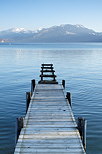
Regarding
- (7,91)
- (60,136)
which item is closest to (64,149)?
(60,136)

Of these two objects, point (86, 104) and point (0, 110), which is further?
point (86, 104)

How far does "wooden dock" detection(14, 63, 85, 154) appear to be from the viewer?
10419 millimetres

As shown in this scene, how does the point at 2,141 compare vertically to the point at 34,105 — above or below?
below

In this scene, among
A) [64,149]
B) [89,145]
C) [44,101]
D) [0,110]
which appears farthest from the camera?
[0,110]

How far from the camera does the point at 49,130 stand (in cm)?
1234

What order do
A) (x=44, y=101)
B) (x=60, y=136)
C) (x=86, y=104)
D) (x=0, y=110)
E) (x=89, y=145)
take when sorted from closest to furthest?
(x=60, y=136) < (x=89, y=145) < (x=44, y=101) < (x=0, y=110) < (x=86, y=104)

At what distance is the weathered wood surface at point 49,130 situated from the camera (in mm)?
10415

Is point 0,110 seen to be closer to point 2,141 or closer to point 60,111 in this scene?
point 2,141

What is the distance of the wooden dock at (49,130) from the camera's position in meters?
10.4

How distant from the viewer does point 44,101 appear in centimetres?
1783

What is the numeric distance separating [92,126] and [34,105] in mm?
4714

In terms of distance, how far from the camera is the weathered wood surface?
10.4m

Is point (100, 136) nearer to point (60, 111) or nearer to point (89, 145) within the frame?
point (89, 145)

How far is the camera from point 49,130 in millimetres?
12344
